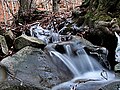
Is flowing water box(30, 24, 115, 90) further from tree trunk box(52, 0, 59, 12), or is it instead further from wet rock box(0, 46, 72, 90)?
tree trunk box(52, 0, 59, 12)

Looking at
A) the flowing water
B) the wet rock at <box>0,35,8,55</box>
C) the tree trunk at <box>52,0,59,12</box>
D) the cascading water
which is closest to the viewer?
the flowing water

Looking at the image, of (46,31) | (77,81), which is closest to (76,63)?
(77,81)

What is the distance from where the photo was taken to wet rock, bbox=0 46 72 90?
3502 millimetres

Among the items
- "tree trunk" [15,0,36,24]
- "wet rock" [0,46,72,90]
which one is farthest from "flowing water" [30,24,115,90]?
"tree trunk" [15,0,36,24]

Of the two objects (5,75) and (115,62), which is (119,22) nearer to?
(115,62)

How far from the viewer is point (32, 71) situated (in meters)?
3.99

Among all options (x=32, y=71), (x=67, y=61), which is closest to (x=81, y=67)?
(x=67, y=61)

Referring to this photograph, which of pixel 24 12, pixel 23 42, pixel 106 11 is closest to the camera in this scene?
pixel 23 42

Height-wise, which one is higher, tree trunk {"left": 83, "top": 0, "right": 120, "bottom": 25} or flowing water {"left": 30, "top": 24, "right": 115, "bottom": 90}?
tree trunk {"left": 83, "top": 0, "right": 120, "bottom": 25}

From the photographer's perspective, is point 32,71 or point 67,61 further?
point 67,61

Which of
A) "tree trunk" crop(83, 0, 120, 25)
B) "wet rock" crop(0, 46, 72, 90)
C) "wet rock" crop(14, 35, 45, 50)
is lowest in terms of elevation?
"wet rock" crop(0, 46, 72, 90)

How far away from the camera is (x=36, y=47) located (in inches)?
194

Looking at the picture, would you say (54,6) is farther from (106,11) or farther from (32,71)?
(32,71)

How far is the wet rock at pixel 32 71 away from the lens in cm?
350
